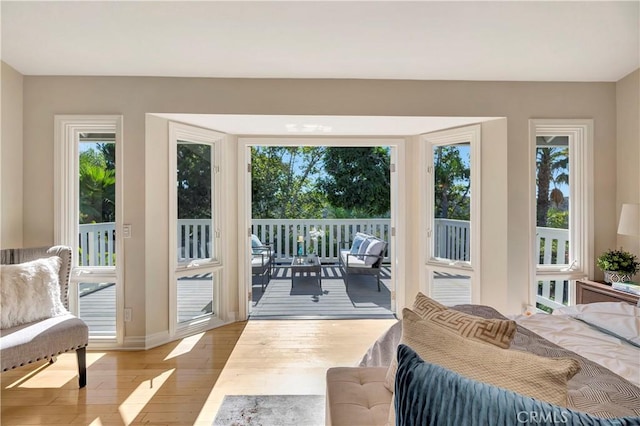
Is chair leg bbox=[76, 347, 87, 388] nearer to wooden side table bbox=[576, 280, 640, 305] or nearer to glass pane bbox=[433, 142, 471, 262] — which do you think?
glass pane bbox=[433, 142, 471, 262]

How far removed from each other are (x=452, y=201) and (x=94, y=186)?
3.55 metres

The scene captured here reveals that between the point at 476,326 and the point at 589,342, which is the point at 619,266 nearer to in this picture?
the point at 589,342

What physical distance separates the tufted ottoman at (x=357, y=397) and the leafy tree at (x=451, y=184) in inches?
84.0

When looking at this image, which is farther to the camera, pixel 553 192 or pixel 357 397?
pixel 553 192

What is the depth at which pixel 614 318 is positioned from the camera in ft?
4.89

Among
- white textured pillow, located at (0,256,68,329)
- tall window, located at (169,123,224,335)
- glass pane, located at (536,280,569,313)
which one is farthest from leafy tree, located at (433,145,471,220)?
white textured pillow, located at (0,256,68,329)

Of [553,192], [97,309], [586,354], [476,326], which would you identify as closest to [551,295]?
[553,192]

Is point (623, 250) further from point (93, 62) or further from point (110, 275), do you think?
point (93, 62)

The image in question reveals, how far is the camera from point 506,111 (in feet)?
8.83

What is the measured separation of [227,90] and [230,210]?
1.26 meters

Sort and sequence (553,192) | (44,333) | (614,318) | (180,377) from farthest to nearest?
1. (553,192)
2. (180,377)
3. (44,333)
4. (614,318)

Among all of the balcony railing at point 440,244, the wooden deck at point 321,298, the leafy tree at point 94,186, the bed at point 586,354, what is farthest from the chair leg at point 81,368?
the bed at point 586,354

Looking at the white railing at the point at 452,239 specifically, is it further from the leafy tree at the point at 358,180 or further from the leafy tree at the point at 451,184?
the leafy tree at the point at 358,180

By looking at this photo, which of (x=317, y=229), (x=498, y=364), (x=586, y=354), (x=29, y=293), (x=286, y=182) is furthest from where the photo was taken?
(x=286, y=182)
